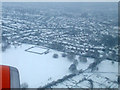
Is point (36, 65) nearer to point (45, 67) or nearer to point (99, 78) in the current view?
point (45, 67)

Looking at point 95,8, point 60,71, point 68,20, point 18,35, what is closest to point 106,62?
point 60,71

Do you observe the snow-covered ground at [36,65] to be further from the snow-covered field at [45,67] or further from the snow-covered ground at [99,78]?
the snow-covered ground at [99,78]

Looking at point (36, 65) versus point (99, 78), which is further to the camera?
point (36, 65)

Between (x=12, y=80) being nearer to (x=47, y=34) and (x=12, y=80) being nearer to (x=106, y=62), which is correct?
(x=106, y=62)

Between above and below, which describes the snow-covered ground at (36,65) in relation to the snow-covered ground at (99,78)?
above

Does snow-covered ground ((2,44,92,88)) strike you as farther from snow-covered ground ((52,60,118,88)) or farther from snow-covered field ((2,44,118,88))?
snow-covered ground ((52,60,118,88))

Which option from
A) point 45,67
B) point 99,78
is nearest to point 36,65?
point 45,67

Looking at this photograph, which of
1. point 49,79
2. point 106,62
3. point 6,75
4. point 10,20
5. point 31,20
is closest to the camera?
point 6,75

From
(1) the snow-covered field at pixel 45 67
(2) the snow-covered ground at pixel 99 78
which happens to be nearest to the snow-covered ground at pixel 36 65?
(1) the snow-covered field at pixel 45 67

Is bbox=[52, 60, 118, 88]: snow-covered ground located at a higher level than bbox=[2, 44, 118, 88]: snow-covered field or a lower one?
lower

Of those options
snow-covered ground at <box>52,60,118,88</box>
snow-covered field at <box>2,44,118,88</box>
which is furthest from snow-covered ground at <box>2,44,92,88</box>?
snow-covered ground at <box>52,60,118,88</box>

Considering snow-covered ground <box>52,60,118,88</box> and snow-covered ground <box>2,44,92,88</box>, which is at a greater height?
snow-covered ground <box>2,44,92,88</box>
